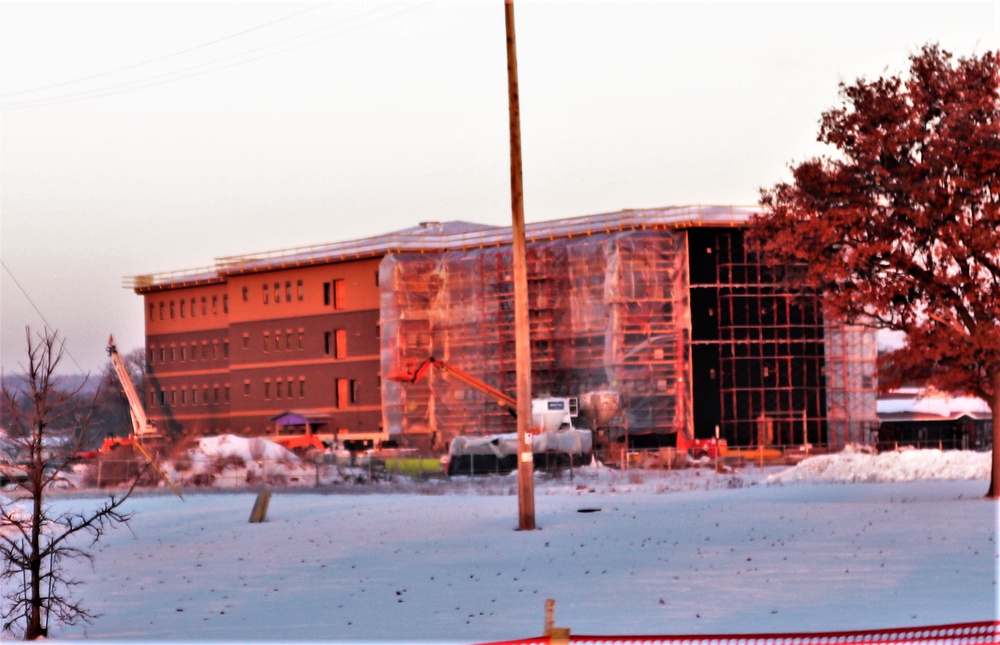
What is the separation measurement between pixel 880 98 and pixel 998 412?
8.27 meters

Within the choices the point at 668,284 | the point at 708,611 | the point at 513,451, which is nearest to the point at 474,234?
the point at 668,284

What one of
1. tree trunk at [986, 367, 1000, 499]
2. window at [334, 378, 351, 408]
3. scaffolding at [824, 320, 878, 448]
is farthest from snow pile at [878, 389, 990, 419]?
tree trunk at [986, 367, 1000, 499]

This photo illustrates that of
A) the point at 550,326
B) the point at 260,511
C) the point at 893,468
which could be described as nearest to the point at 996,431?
the point at 893,468

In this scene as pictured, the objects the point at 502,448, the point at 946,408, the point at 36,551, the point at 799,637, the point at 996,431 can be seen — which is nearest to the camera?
the point at 799,637

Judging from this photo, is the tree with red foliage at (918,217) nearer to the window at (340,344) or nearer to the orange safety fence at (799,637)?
the orange safety fence at (799,637)

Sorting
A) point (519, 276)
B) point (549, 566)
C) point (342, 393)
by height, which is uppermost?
point (519, 276)

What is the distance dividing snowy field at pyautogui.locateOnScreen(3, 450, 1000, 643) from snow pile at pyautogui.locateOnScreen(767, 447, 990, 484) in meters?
5.46

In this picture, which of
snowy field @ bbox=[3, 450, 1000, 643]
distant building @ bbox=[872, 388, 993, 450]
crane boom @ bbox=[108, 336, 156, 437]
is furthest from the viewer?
crane boom @ bbox=[108, 336, 156, 437]

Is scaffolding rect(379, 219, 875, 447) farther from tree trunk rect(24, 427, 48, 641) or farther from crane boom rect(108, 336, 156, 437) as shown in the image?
tree trunk rect(24, 427, 48, 641)

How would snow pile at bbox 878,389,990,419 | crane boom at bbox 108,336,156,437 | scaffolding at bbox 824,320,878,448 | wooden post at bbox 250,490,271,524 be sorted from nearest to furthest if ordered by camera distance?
wooden post at bbox 250,490,271,524
scaffolding at bbox 824,320,878,448
crane boom at bbox 108,336,156,437
snow pile at bbox 878,389,990,419

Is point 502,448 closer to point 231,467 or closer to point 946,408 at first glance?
point 231,467

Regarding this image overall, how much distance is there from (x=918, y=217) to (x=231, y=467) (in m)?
32.1

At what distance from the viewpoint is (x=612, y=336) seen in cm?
7888

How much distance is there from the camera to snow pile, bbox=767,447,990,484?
5316 centimetres
